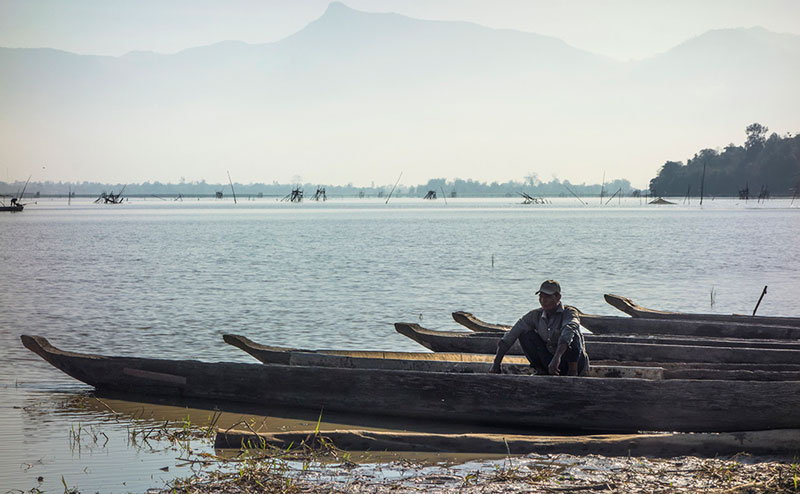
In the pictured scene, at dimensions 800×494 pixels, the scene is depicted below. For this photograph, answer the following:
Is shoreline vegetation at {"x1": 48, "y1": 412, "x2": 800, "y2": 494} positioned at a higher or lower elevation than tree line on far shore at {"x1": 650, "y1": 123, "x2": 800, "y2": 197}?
lower

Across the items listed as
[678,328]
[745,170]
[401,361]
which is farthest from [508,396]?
[745,170]

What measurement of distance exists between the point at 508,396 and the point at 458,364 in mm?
1218

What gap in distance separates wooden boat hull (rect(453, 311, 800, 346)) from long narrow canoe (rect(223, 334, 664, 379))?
1.95m

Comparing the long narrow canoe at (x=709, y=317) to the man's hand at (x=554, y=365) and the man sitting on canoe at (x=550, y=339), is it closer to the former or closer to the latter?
the man sitting on canoe at (x=550, y=339)

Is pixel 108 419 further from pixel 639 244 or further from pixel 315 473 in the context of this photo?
pixel 639 244

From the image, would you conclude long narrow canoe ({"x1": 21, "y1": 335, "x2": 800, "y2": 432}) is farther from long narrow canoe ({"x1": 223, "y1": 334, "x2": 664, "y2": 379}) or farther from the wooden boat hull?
the wooden boat hull

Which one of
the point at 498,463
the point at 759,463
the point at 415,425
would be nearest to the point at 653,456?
the point at 759,463

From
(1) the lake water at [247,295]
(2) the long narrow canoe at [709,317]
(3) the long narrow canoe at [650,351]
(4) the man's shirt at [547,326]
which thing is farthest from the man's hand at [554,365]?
(2) the long narrow canoe at [709,317]

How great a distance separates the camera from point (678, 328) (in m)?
11.5

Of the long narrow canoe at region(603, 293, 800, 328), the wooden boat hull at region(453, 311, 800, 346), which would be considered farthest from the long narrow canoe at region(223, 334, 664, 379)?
the long narrow canoe at region(603, 293, 800, 328)

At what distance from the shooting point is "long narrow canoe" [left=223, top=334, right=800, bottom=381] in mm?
8141

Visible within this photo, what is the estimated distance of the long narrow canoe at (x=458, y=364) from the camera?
→ 8.14 metres

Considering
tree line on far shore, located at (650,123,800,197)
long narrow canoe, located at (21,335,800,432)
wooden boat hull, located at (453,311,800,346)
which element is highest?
tree line on far shore, located at (650,123,800,197)

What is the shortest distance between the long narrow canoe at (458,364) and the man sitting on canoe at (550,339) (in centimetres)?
41
